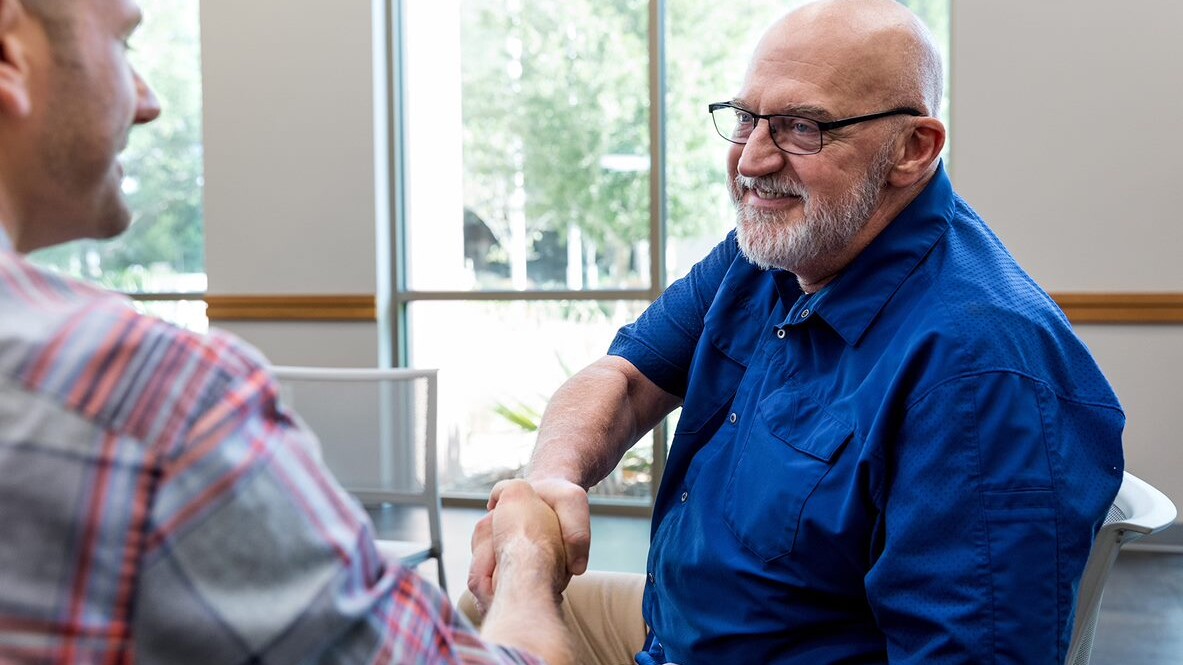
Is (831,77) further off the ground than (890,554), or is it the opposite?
(831,77)

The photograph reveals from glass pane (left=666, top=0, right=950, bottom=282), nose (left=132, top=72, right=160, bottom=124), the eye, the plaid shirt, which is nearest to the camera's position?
the plaid shirt

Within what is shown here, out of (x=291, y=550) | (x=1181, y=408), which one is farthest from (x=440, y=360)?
(x=291, y=550)

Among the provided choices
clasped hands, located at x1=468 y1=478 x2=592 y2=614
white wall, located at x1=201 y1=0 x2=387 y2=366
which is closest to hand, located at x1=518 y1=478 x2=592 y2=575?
clasped hands, located at x1=468 y1=478 x2=592 y2=614

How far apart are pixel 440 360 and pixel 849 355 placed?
3908 millimetres

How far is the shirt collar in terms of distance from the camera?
1389 millimetres

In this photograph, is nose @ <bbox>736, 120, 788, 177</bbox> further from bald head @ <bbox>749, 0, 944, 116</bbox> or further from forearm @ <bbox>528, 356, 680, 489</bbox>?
forearm @ <bbox>528, 356, 680, 489</bbox>

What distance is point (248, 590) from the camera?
1.94 ft

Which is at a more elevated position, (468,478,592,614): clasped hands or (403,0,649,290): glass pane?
(403,0,649,290): glass pane

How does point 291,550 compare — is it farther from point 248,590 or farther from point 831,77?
point 831,77

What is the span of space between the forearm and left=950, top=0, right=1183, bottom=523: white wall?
9.24 feet

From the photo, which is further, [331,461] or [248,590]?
[331,461]

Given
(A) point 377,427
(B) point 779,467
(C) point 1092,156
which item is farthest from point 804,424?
(C) point 1092,156

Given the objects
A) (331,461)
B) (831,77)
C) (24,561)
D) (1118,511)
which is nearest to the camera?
(24,561)

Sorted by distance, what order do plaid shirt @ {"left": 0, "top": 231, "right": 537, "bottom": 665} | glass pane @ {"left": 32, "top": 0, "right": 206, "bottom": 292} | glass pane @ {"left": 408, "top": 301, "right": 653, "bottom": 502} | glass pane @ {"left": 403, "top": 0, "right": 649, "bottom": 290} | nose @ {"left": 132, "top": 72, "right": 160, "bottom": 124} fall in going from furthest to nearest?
glass pane @ {"left": 32, "top": 0, "right": 206, "bottom": 292} → glass pane @ {"left": 408, "top": 301, "right": 653, "bottom": 502} → glass pane @ {"left": 403, "top": 0, "right": 649, "bottom": 290} → nose @ {"left": 132, "top": 72, "right": 160, "bottom": 124} → plaid shirt @ {"left": 0, "top": 231, "right": 537, "bottom": 665}
